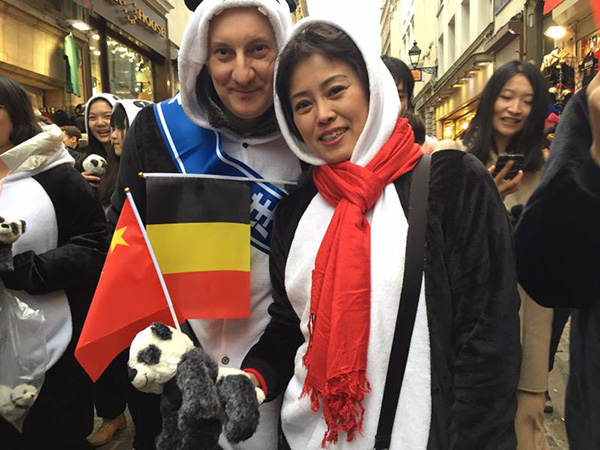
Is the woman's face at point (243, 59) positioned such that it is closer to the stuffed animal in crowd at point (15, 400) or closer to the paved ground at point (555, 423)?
the stuffed animal in crowd at point (15, 400)

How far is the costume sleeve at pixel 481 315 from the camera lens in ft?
4.60

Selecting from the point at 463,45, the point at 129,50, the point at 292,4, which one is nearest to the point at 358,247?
the point at 292,4

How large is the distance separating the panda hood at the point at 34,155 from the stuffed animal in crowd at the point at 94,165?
1.30 metres

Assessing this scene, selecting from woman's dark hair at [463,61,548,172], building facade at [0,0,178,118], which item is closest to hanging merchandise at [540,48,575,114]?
woman's dark hair at [463,61,548,172]

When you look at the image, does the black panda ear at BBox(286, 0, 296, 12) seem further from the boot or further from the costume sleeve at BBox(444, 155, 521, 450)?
the boot

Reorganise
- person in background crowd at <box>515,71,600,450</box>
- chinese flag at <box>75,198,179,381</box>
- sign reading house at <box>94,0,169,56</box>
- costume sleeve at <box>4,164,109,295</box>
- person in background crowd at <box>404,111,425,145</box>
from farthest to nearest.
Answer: sign reading house at <box>94,0,169,56</box>
person in background crowd at <box>404,111,425,145</box>
costume sleeve at <box>4,164,109,295</box>
chinese flag at <box>75,198,179,381</box>
person in background crowd at <box>515,71,600,450</box>

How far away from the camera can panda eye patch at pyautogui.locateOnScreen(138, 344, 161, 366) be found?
133cm

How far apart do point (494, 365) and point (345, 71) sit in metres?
1.01

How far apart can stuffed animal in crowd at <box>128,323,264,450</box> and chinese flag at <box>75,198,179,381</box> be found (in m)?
0.27

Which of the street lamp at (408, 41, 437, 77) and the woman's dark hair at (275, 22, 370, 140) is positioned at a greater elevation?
the street lamp at (408, 41, 437, 77)

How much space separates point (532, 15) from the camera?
34.4ft

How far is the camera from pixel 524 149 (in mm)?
3000

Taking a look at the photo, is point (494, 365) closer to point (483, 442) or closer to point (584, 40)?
point (483, 442)

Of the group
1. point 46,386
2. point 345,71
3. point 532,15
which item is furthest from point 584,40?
point 46,386
